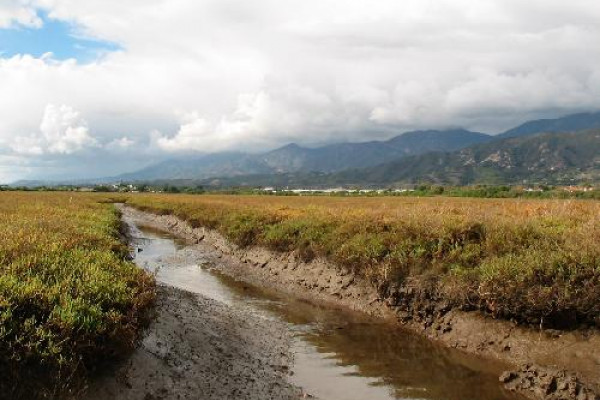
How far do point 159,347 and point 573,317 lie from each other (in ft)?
35.8

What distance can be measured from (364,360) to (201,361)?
183 inches

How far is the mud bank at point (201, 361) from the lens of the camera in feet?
30.1

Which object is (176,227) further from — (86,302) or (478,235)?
(86,302)

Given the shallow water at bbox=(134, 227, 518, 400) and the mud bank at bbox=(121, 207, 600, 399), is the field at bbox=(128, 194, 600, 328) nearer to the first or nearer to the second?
the mud bank at bbox=(121, 207, 600, 399)

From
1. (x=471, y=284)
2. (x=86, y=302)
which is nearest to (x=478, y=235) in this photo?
(x=471, y=284)

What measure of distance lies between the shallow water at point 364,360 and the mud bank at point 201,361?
0.76 metres

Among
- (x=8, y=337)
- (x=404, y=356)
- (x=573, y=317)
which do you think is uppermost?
(x=8, y=337)

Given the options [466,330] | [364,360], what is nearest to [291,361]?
[364,360]

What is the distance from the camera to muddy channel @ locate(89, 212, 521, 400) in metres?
10.1

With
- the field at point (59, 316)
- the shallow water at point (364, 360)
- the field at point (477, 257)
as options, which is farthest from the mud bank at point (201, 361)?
the field at point (477, 257)

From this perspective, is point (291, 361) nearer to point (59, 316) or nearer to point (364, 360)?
point (364, 360)

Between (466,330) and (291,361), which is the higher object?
(466,330)

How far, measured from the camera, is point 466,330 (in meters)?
14.1

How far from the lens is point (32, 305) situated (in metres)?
8.79
